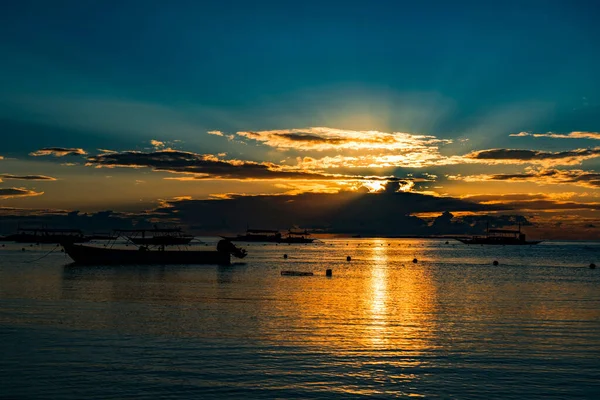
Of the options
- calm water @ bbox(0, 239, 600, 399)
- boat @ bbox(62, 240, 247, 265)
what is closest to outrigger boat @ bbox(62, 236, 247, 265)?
boat @ bbox(62, 240, 247, 265)

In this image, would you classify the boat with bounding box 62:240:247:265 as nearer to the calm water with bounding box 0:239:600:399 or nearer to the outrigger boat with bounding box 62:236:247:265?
the outrigger boat with bounding box 62:236:247:265

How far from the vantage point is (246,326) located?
128 feet

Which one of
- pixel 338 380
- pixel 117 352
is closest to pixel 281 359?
pixel 338 380

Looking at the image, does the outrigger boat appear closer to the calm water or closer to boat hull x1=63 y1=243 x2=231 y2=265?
boat hull x1=63 y1=243 x2=231 y2=265

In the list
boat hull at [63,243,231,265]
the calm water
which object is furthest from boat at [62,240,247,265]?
the calm water

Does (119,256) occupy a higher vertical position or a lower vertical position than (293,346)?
higher

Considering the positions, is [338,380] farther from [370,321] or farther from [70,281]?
[70,281]

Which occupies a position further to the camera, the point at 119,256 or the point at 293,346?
the point at 119,256

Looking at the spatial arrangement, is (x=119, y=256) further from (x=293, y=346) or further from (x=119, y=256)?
(x=293, y=346)

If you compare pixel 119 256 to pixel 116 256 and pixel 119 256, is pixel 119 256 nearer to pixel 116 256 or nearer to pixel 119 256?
pixel 119 256

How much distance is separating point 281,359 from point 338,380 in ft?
15.3

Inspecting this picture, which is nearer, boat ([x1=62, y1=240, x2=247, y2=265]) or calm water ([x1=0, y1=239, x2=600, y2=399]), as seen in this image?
calm water ([x1=0, y1=239, x2=600, y2=399])

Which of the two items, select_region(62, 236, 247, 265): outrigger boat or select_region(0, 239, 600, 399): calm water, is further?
select_region(62, 236, 247, 265): outrigger boat

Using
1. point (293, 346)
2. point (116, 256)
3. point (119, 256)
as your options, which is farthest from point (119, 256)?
point (293, 346)
